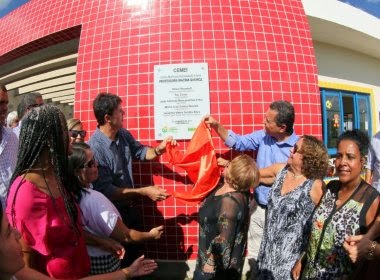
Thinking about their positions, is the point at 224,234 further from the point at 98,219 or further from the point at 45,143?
the point at 45,143

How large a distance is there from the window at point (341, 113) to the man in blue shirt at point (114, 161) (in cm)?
447

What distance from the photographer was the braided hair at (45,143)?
5.19ft

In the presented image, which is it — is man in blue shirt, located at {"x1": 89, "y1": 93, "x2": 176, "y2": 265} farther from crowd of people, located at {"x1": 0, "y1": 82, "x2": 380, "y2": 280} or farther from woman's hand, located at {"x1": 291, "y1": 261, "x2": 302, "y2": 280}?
woman's hand, located at {"x1": 291, "y1": 261, "x2": 302, "y2": 280}

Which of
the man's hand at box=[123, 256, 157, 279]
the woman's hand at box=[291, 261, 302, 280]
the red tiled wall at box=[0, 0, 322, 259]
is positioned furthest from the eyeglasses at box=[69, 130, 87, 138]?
the woman's hand at box=[291, 261, 302, 280]

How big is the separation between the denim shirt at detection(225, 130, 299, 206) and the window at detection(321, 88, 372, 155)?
341 centimetres

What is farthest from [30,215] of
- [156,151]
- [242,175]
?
[156,151]

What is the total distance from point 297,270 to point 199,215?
784 mm

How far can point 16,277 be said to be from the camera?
1204 millimetres

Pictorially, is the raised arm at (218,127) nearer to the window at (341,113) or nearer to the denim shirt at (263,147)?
the denim shirt at (263,147)

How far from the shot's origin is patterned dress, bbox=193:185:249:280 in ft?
7.64

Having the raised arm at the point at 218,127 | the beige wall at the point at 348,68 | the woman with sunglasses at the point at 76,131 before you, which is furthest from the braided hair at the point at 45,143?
the beige wall at the point at 348,68

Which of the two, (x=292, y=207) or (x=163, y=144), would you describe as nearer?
(x=292, y=207)

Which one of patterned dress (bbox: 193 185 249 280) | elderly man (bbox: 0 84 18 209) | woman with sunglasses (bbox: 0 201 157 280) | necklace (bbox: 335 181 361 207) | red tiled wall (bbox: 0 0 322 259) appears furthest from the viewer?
red tiled wall (bbox: 0 0 322 259)

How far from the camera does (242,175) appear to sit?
96.2 inches
